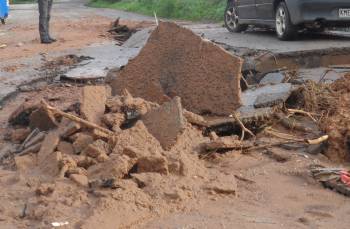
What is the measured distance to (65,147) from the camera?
18.6ft

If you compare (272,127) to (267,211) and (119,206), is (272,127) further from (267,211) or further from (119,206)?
(119,206)

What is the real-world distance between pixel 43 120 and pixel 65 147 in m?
0.85

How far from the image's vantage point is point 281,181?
528cm

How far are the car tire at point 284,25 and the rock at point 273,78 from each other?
263cm

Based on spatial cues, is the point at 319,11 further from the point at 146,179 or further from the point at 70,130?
the point at 146,179

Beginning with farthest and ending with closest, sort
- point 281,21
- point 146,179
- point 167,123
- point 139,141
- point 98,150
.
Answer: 1. point 281,21
2. point 167,123
3. point 139,141
4. point 98,150
5. point 146,179

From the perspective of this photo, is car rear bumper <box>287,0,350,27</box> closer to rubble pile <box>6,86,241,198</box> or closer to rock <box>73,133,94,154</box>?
rubble pile <box>6,86,241,198</box>

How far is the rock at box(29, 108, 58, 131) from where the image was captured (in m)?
6.26

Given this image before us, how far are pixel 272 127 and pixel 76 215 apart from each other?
2.85m

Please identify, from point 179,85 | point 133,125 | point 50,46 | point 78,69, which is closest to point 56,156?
point 133,125

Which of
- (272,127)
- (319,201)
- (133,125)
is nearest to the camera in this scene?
(319,201)

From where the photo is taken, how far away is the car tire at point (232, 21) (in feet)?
47.9

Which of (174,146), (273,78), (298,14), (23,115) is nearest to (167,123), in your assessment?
(174,146)

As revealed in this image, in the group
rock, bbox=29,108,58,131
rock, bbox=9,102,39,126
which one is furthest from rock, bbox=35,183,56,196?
rock, bbox=9,102,39,126
